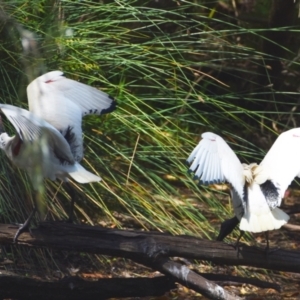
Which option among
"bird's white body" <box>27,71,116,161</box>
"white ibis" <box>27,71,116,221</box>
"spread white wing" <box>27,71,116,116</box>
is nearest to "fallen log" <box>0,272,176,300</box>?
"white ibis" <box>27,71,116,221</box>

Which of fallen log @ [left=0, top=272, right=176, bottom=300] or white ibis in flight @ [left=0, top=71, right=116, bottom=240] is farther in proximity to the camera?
fallen log @ [left=0, top=272, right=176, bottom=300]

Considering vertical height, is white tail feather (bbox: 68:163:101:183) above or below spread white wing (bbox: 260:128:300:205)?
below

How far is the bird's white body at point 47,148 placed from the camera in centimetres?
399

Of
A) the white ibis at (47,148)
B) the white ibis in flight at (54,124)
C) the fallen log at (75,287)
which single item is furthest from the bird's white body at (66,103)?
the fallen log at (75,287)

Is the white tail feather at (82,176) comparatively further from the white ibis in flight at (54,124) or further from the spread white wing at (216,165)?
the spread white wing at (216,165)

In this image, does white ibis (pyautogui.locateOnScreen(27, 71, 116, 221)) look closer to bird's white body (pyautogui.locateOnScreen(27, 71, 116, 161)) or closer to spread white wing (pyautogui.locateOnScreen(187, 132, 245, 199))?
bird's white body (pyautogui.locateOnScreen(27, 71, 116, 161))

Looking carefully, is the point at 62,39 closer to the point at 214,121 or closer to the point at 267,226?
the point at 214,121

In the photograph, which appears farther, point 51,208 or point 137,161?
point 137,161

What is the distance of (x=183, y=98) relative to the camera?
6.07 metres

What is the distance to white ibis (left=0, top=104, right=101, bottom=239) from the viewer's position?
3988mm

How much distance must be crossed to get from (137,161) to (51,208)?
2.38ft

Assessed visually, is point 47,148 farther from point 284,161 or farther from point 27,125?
point 284,161

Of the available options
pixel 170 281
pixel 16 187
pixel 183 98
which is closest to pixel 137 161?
pixel 183 98

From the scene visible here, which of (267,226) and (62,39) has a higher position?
(62,39)
